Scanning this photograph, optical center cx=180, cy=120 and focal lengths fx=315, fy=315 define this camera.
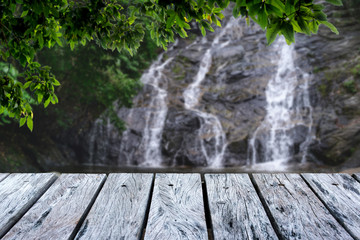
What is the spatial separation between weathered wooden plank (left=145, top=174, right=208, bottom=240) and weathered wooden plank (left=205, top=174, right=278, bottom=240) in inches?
2.4

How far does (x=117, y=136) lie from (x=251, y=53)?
507 cm

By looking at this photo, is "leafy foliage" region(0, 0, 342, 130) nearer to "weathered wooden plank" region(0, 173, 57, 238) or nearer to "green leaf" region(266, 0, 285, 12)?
"green leaf" region(266, 0, 285, 12)

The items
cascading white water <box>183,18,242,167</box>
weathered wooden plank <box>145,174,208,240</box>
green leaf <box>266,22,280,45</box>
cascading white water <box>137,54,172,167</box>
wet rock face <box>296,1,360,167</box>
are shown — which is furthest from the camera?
cascading white water <box>137,54,172,167</box>

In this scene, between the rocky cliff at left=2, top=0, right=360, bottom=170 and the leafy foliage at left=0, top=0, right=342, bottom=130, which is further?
the rocky cliff at left=2, top=0, right=360, bottom=170

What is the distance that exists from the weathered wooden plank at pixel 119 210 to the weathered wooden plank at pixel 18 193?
32cm

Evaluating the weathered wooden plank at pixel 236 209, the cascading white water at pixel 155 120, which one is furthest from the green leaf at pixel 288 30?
the cascading white water at pixel 155 120

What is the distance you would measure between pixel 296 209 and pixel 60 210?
107 cm

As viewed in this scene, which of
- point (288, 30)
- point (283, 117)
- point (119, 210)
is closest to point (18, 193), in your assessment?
point (119, 210)

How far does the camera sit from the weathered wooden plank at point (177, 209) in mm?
1238

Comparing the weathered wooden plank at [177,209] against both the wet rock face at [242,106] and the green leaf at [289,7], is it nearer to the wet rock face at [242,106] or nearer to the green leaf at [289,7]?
the green leaf at [289,7]

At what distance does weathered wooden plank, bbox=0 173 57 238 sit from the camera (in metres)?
1.38

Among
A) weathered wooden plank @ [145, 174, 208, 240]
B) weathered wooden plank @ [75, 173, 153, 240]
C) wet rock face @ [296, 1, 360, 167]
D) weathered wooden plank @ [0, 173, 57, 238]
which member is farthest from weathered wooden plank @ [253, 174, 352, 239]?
wet rock face @ [296, 1, 360, 167]

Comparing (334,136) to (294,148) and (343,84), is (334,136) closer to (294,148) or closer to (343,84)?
(294,148)

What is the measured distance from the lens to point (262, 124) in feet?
27.6
